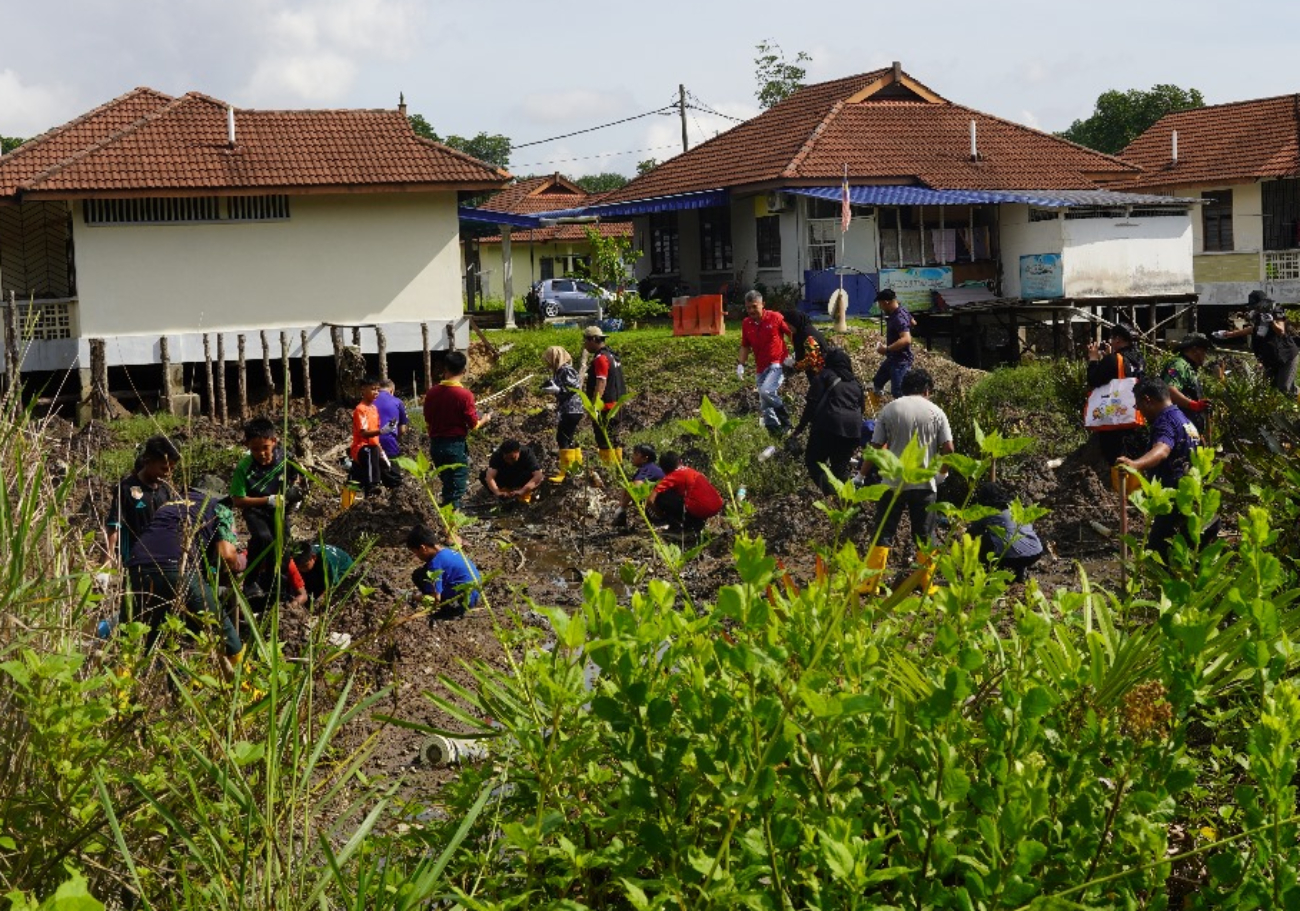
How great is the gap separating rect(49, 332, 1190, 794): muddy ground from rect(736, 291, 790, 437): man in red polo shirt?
893 millimetres

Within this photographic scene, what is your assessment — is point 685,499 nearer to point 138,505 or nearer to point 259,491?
point 259,491

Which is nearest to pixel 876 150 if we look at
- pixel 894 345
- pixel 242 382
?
pixel 242 382

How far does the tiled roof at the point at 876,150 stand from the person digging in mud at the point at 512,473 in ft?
47.9

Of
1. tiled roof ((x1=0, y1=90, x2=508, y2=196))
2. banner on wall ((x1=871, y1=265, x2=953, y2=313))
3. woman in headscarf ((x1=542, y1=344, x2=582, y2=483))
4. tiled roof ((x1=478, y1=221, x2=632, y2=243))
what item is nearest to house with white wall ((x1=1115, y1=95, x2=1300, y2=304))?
banner on wall ((x1=871, y1=265, x2=953, y2=313))

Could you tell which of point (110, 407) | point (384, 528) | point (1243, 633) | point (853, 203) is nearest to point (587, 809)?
point (1243, 633)

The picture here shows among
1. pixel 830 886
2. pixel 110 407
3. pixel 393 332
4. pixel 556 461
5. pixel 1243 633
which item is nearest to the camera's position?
pixel 830 886

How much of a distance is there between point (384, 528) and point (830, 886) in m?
11.6

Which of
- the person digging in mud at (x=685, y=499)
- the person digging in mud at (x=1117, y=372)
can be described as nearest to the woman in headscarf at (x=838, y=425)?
the person digging in mud at (x=685, y=499)

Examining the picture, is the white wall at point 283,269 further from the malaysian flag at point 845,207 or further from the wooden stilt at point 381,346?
the malaysian flag at point 845,207

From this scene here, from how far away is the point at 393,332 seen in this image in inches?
974

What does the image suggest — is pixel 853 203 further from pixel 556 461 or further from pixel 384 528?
pixel 384 528

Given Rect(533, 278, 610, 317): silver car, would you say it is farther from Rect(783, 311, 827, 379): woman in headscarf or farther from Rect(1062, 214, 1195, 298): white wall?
Rect(783, 311, 827, 379): woman in headscarf

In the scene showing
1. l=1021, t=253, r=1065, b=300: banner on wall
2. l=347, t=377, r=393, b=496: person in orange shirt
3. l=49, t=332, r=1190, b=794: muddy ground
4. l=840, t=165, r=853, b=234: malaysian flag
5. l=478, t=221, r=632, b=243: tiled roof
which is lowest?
l=49, t=332, r=1190, b=794: muddy ground

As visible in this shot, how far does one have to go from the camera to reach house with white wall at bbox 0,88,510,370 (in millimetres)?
23719
